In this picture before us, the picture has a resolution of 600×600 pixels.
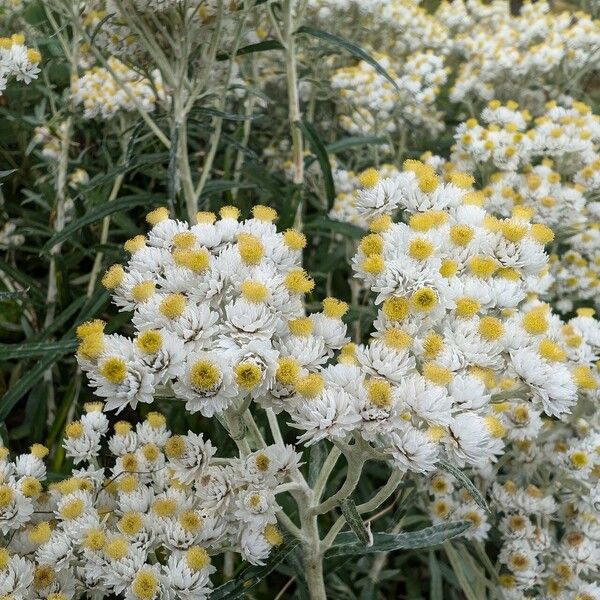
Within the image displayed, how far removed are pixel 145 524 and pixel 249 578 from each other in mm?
224

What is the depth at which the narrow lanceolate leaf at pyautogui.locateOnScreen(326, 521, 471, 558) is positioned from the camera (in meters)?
1.19

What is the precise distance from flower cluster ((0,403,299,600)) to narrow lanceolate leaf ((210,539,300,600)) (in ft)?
0.17

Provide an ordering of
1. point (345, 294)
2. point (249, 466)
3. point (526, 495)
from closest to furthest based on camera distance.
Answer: point (249, 466) → point (526, 495) → point (345, 294)

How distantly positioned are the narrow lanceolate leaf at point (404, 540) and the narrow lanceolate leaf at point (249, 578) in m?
0.10

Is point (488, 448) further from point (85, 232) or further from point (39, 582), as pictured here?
point (85, 232)

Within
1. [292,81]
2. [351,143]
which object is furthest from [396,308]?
[351,143]

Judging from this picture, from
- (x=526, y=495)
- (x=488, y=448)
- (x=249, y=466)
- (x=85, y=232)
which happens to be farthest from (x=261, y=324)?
(x=85, y=232)

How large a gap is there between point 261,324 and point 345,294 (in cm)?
165

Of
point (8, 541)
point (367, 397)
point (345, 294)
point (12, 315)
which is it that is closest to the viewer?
point (367, 397)

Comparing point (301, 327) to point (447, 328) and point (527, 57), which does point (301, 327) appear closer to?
point (447, 328)

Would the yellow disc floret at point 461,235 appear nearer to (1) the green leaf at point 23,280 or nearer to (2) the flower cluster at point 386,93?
(1) the green leaf at point 23,280

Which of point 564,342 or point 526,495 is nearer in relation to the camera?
point 564,342

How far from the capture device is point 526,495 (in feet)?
5.20

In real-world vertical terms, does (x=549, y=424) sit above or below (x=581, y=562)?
above
